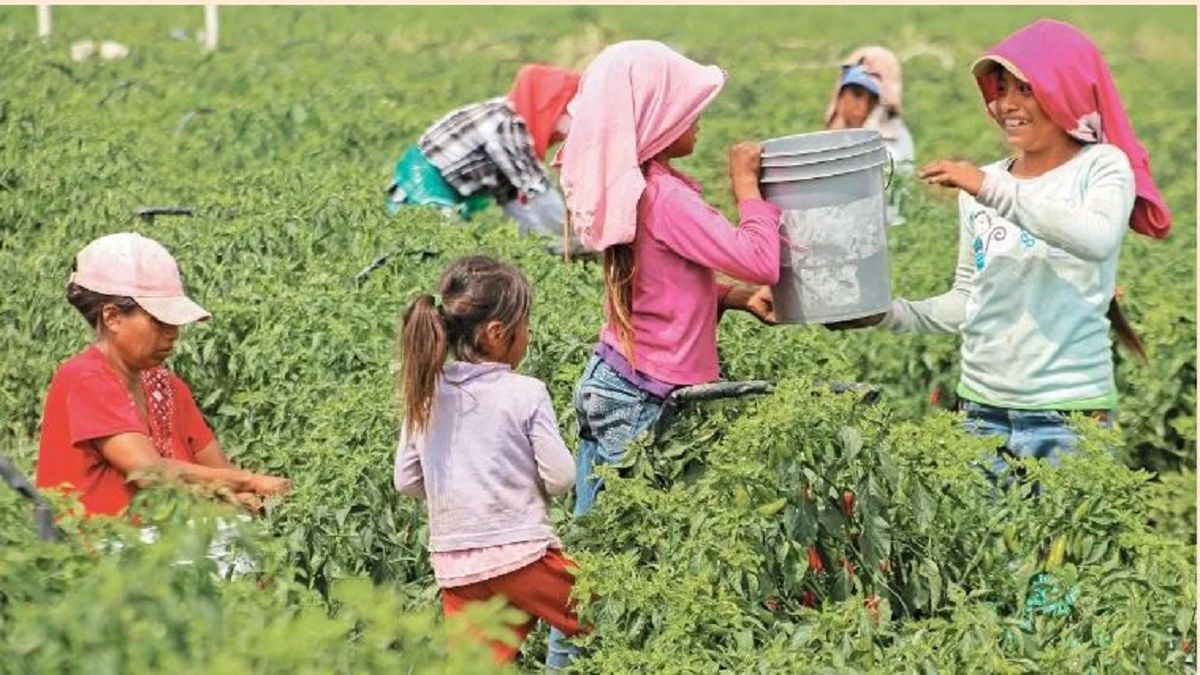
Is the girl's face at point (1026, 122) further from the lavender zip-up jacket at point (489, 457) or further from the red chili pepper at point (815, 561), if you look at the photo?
the lavender zip-up jacket at point (489, 457)

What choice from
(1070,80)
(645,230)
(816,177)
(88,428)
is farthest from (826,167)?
(88,428)

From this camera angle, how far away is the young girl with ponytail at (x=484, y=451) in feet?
18.2

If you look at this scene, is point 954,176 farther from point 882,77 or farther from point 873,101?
point 882,77

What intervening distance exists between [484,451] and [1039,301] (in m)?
1.71

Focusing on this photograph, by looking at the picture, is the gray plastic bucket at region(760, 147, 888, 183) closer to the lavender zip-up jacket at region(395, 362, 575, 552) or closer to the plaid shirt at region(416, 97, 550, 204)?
the lavender zip-up jacket at region(395, 362, 575, 552)

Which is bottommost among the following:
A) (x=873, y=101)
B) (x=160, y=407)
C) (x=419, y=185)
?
(x=873, y=101)

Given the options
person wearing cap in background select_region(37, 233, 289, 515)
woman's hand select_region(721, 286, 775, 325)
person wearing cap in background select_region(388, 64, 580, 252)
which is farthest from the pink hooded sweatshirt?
person wearing cap in background select_region(388, 64, 580, 252)

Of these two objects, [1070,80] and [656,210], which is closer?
[656,210]

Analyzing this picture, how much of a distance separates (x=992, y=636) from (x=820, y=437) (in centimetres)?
72

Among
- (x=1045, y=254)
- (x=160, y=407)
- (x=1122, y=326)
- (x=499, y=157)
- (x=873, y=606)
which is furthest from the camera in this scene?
(x=499, y=157)

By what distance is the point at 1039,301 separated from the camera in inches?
259

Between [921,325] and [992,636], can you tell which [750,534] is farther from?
[921,325]

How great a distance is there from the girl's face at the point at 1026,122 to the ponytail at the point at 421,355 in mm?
1714

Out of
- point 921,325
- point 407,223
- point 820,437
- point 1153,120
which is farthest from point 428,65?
point 820,437
